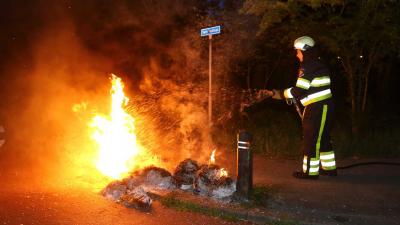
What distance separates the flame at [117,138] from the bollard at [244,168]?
6.99 ft

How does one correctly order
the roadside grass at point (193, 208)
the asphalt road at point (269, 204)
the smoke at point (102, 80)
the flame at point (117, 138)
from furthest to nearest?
the smoke at point (102, 80) < the flame at point (117, 138) < the roadside grass at point (193, 208) < the asphalt road at point (269, 204)

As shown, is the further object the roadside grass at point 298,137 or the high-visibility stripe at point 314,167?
the roadside grass at point 298,137

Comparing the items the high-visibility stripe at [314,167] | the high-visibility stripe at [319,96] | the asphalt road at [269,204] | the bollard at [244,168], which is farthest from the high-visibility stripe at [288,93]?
the asphalt road at [269,204]

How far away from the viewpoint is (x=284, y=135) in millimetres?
11055

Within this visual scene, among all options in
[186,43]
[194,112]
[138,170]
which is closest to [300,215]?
[138,170]

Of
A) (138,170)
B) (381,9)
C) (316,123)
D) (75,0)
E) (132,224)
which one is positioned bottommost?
(132,224)

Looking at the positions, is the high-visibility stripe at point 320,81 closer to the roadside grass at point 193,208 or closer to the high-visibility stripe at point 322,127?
the high-visibility stripe at point 322,127

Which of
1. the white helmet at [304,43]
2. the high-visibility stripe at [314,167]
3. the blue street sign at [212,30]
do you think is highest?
the blue street sign at [212,30]

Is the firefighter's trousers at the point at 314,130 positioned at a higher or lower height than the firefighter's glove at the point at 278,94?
lower

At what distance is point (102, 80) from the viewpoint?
15.0 metres

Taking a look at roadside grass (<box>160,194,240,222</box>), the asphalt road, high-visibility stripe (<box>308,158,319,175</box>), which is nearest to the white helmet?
high-visibility stripe (<box>308,158,319,175</box>)

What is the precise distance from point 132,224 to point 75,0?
11.6 m

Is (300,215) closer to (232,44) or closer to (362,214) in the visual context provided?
(362,214)

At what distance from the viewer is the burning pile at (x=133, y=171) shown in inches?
261
